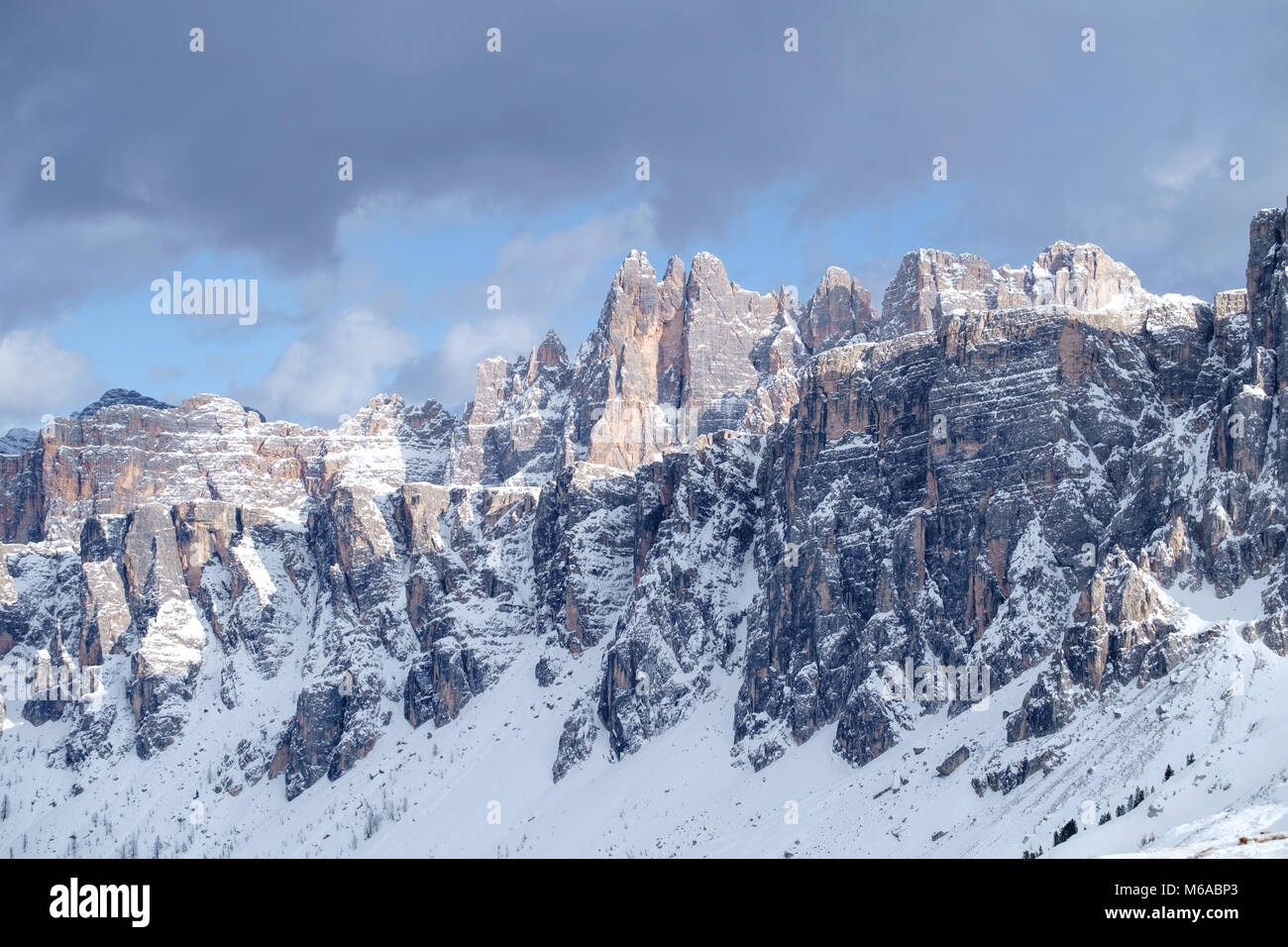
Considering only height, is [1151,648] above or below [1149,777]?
above

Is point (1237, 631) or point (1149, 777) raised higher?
point (1237, 631)
